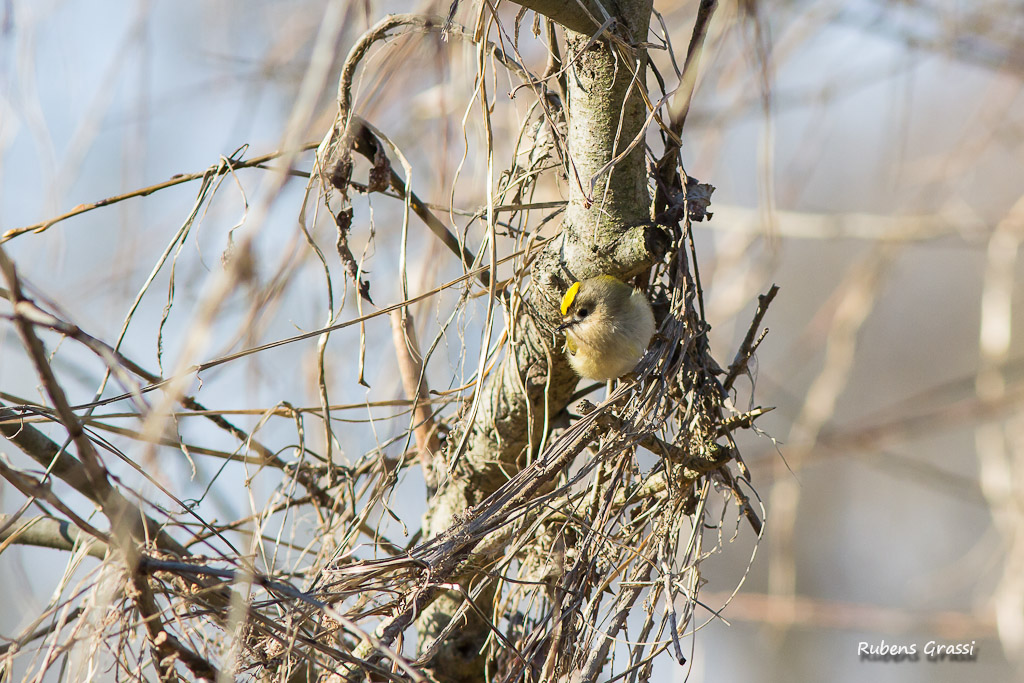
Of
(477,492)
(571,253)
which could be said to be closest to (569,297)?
(571,253)

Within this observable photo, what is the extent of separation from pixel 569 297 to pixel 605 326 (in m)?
0.13

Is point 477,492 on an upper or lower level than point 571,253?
lower

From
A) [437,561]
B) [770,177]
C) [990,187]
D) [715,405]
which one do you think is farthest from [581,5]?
[990,187]

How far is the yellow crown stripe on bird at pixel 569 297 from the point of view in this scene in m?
1.24

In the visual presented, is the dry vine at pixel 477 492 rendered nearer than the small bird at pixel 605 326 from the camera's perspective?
Yes

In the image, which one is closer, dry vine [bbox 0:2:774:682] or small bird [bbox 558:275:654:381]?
dry vine [bbox 0:2:774:682]

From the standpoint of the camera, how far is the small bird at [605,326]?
1.25 meters

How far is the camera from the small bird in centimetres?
125

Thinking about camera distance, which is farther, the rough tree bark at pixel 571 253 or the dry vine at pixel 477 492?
the rough tree bark at pixel 571 253

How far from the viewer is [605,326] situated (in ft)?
4.42

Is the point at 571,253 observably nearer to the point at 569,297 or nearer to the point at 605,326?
the point at 569,297

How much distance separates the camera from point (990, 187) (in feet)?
17.2

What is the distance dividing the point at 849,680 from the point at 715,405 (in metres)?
5.53

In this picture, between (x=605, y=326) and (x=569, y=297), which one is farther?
(x=605, y=326)
